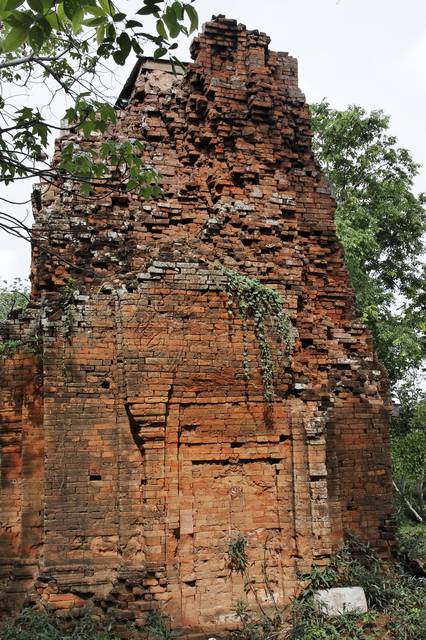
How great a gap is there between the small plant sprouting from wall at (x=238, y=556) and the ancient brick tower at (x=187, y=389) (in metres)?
0.08

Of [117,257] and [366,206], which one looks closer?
[117,257]

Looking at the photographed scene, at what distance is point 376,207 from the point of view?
17.8 m

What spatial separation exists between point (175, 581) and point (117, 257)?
374cm

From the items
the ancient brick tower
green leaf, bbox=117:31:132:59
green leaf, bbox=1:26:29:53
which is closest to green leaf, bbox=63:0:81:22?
green leaf, bbox=1:26:29:53

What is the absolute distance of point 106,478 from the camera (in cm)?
665

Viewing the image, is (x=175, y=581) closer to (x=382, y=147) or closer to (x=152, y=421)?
(x=152, y=421)

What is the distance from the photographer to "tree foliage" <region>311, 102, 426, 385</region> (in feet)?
55.1

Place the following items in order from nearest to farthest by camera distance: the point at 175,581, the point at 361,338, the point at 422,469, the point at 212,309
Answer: the point at 175,581
the point at 212,309
the point at 361,338
the point at 422,469

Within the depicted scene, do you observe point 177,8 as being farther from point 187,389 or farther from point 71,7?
point 187,389

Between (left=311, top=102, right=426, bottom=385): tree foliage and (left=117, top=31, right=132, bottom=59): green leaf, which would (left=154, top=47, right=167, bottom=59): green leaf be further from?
(left=311, top=102, right=426, bottom=385): tree foliage

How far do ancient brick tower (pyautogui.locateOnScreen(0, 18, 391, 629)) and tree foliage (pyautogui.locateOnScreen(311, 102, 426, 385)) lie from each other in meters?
8.51

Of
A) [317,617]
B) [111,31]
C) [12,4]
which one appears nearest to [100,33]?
[111,31]

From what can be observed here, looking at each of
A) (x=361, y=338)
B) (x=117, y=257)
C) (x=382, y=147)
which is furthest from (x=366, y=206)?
(x=117, y=257)

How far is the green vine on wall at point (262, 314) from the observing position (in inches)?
284
